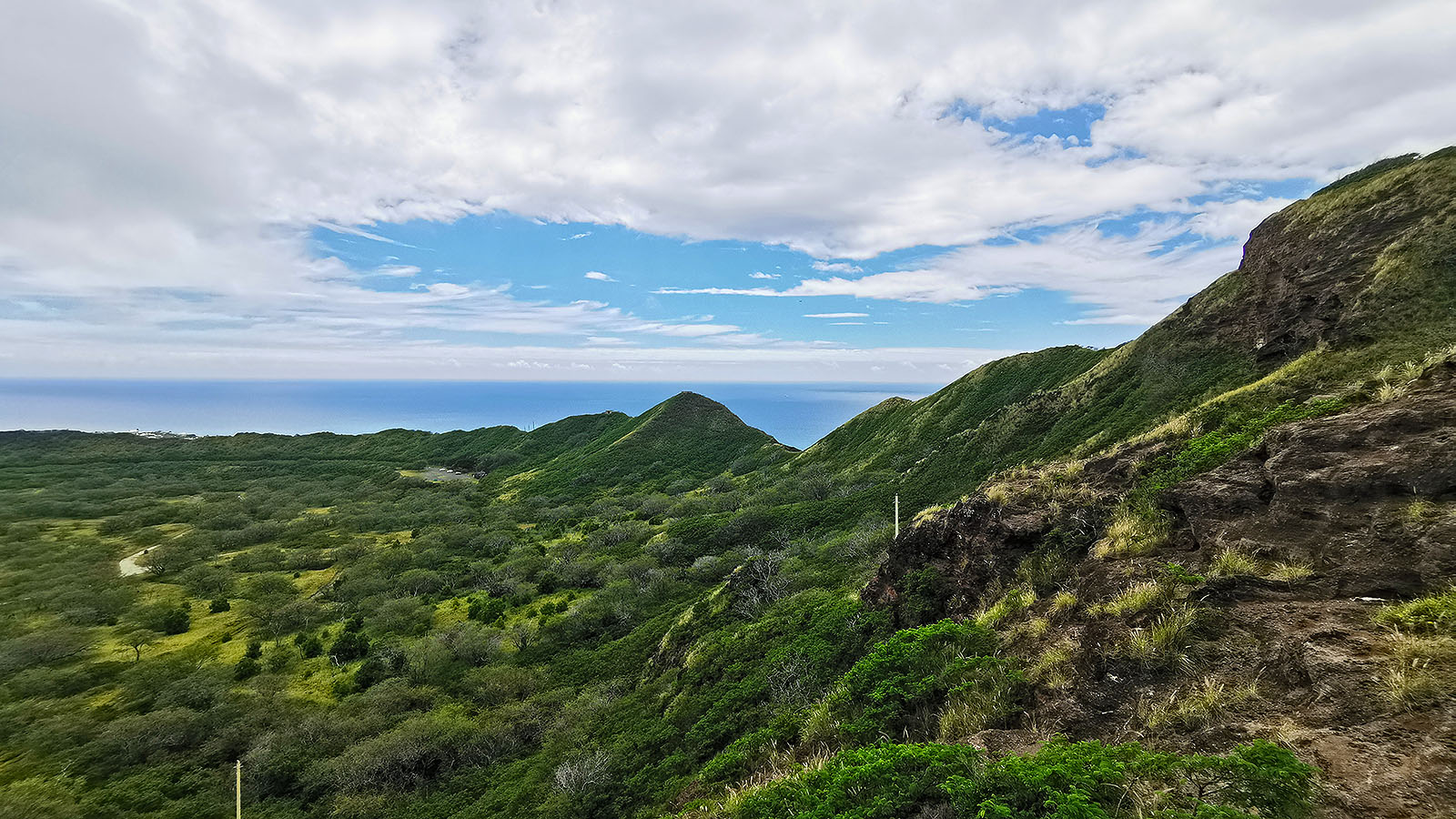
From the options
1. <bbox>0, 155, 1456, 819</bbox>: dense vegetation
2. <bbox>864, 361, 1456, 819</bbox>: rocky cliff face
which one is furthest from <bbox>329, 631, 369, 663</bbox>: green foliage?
<bbox>864, 361, 1456, 819</bbox>: rocky cliff face

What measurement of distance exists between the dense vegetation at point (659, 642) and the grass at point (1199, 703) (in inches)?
24.5

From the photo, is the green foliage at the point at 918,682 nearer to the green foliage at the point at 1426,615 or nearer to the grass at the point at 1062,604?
the grass at the point at 1062,604

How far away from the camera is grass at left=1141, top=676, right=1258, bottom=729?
253 inches

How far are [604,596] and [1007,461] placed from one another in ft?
107

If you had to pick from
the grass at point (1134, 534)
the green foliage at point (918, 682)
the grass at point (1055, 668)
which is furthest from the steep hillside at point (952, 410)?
the grass at point (1055, 668)

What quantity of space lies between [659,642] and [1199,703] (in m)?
28.0

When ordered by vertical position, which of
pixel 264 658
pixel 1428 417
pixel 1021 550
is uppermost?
pixel 1428 417

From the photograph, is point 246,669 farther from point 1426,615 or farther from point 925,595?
point 1426,615

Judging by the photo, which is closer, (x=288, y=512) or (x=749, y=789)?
(x=749, y=789)

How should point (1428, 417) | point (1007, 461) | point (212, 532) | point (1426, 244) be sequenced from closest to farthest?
point (1428, 417) < point (1426, 244) < point (1007, 461) < point (212, 532)

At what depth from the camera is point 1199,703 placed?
6.59 meters

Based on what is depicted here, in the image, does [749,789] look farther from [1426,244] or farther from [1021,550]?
[1426,244]

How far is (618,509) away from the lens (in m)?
76.2

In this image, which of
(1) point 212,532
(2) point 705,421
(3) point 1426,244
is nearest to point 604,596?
(3) point 1426,244
